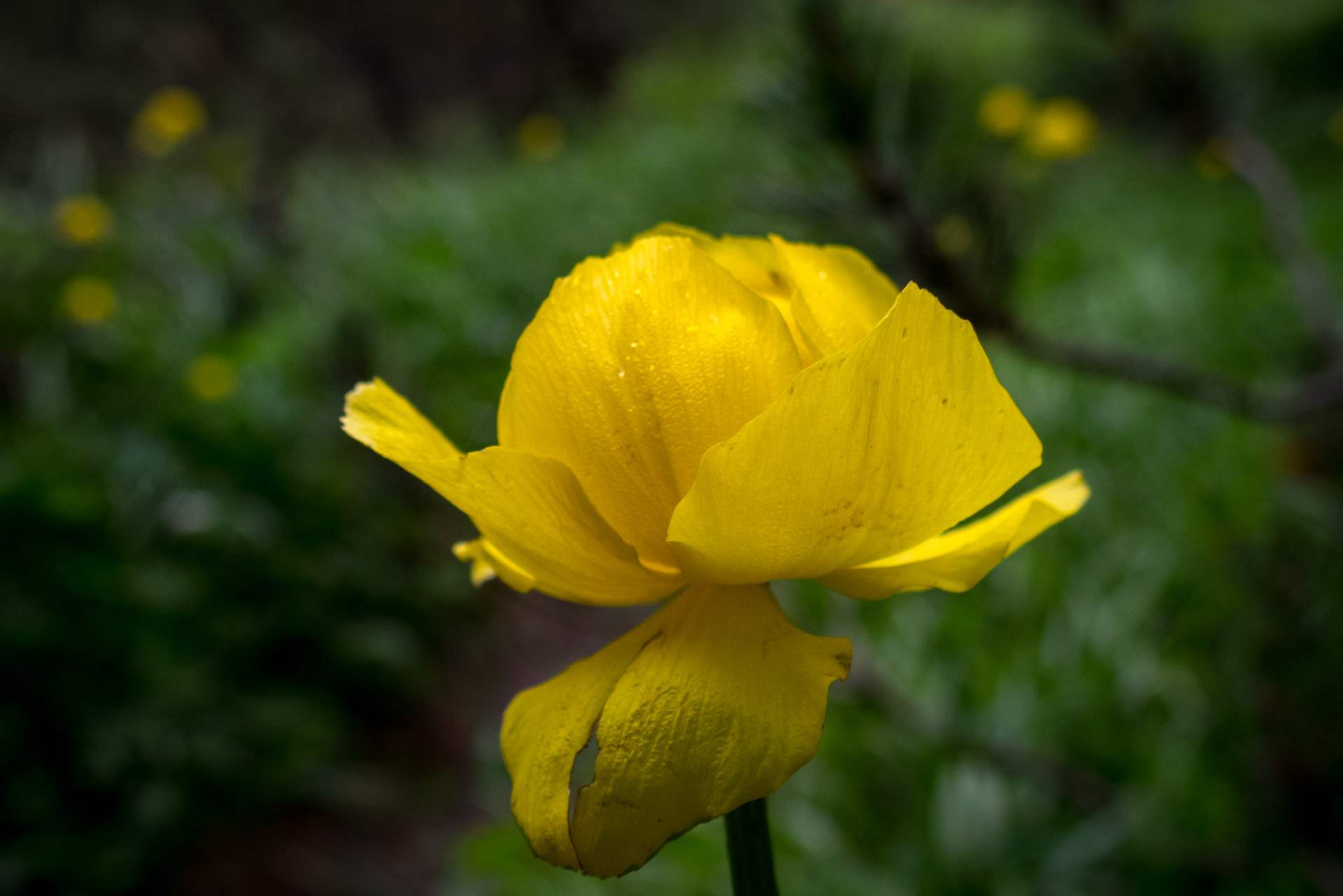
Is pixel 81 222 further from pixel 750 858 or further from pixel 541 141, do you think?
pixel 750 858

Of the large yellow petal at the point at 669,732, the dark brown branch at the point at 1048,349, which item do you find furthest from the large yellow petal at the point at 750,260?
the dark brown branch at the point at 1048,349

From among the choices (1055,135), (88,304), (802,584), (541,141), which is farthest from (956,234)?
(541,141)

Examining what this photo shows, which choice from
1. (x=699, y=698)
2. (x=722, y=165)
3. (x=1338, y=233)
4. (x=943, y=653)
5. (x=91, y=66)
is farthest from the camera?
(x=91, y=66)

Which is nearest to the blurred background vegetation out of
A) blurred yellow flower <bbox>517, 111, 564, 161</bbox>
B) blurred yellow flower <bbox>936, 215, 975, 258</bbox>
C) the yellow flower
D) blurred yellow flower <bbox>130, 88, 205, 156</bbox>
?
blurred yellow flower <bbox>936, 215, 975, 258</bbox>

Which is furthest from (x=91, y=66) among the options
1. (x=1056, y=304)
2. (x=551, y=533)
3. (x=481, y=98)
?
(x=551, y=533)

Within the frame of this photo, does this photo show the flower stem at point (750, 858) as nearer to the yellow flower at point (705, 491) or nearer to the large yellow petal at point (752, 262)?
the yellow flower at point (705, 491)

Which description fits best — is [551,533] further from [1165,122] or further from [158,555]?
[158,555]

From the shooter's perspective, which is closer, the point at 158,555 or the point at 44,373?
the point at 158,555
